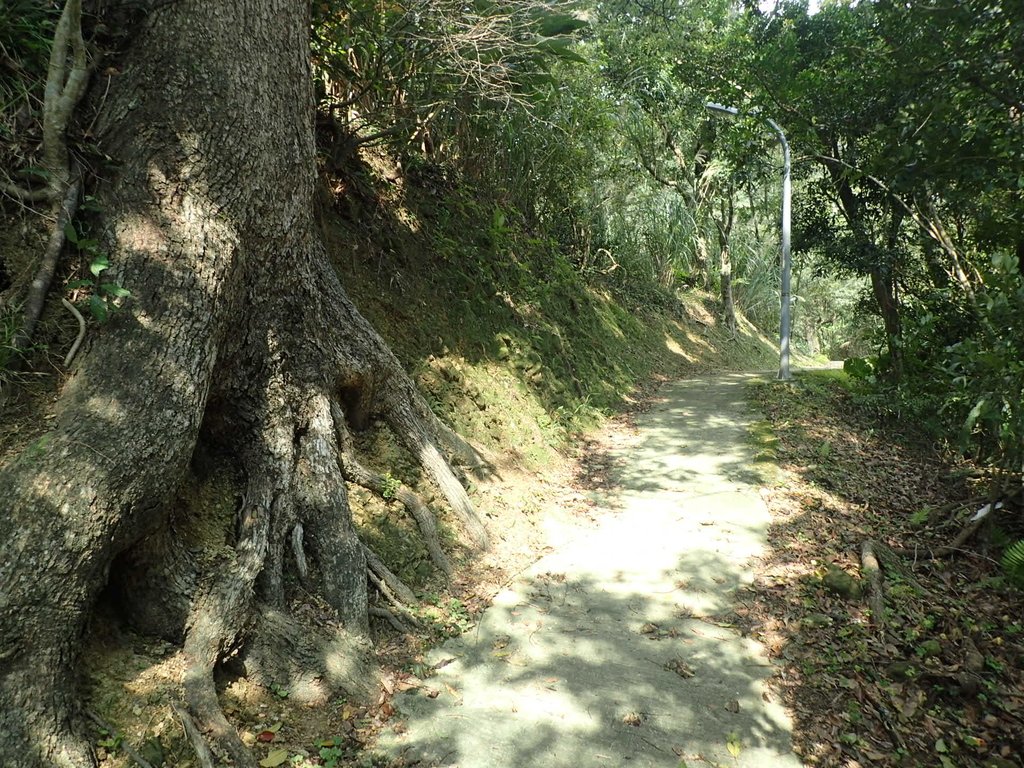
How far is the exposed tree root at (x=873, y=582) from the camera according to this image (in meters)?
4.62

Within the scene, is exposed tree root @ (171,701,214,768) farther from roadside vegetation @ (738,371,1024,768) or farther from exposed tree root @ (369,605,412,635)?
roadside vegetation @ (738,371,1024,768)

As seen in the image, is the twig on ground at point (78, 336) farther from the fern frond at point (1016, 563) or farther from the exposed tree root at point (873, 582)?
the fern frond at point (1016, 563)

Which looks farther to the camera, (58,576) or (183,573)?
(183,573)

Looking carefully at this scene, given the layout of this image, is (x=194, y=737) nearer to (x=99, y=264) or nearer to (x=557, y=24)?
(x=99, y=264)

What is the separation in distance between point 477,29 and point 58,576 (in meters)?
5.54

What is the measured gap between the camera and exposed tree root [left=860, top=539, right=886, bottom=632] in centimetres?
462

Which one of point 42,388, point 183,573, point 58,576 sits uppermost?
point 42,388

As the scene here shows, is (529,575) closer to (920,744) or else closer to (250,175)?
(920,744)

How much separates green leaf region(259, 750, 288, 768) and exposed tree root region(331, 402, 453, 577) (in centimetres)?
196

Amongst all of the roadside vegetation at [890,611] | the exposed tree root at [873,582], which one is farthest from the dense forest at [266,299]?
the exposed tree root at [873,582]

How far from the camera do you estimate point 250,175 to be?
3.79 meters

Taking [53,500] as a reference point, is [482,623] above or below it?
below

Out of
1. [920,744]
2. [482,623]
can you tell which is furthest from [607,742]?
[920,744]

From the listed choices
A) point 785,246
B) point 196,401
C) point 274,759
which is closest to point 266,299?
point 196,401
